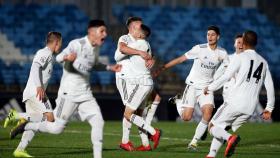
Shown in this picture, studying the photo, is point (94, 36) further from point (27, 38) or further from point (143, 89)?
point (27, 38)

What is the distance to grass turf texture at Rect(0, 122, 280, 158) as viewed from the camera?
1183cm

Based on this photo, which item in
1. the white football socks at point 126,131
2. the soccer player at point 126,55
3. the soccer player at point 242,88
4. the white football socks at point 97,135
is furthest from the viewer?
the white football socks at point 126,131

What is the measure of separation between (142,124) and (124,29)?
14.5m

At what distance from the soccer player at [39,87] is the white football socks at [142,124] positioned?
1.36 metres

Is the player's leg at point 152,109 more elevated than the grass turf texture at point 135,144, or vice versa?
the player's leg at point 152,109

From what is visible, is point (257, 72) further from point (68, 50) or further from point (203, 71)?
point (203, 71)

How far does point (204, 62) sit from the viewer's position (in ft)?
45.0

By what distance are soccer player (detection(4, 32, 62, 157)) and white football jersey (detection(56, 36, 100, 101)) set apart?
2.06ft

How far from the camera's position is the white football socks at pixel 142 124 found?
40.7 feet

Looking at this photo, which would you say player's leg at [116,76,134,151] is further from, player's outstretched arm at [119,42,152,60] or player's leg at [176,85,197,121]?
player's leg at [176,85,197,121]

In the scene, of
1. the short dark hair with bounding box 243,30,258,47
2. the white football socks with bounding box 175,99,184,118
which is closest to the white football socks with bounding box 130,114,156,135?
the white football socks with bounding box 175,99,184,118

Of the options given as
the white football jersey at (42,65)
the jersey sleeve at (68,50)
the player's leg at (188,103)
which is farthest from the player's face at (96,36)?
the player's leg at (188,103)

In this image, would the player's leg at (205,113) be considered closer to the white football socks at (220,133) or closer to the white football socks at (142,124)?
the white football socks at (142,124)

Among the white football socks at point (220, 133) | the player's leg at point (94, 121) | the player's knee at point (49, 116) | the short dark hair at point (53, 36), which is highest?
the short dark hair at point (53, 36)
